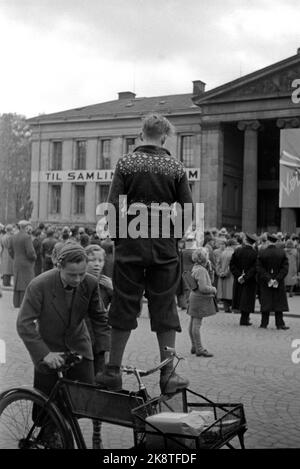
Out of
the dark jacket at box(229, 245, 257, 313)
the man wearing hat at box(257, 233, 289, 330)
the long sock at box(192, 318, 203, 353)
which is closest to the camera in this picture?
the long sock at box(192, 318, 203, 353)

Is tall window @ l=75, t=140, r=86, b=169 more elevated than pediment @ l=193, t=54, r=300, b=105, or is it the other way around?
pediment @ l=193, t=54, r=300, b=105

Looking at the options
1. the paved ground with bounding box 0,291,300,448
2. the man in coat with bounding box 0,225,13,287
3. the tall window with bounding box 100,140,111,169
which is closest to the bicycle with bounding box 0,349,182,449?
the paved ground with bounding box 0,291,300,448

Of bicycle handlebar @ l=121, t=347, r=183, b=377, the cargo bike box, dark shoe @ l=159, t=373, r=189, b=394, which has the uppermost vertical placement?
bicycle handlebar @ l=121, t=347, r=183, b=377

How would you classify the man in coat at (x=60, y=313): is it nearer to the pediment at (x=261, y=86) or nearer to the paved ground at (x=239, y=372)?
the paved ground at (x=239, y=372)

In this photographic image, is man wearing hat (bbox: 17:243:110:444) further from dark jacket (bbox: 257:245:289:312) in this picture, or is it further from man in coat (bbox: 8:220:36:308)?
man in coat (bbox: 8:220:36:308)

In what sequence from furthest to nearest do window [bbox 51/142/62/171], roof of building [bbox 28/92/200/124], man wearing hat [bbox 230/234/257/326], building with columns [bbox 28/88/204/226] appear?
window [bbox 51/142/62/171], building with columns [bbox 28/88/204/226], roof of building [bbox 28/92/200/124], man wearing hat [bbox 230/234/257/326]

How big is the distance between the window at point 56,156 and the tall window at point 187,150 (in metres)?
10.8

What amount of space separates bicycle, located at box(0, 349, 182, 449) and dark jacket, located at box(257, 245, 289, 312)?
9.13 m

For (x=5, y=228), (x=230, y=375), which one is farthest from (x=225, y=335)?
(x=5, y=228)

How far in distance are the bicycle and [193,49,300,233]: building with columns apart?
123 ft

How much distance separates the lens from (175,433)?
336 cm

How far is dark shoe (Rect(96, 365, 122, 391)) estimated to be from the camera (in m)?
4.09

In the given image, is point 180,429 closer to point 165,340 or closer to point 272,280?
point 165,340

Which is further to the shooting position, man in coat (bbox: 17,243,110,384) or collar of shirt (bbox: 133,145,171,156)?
collar of shirt (bbox: 133,145,171,156)
